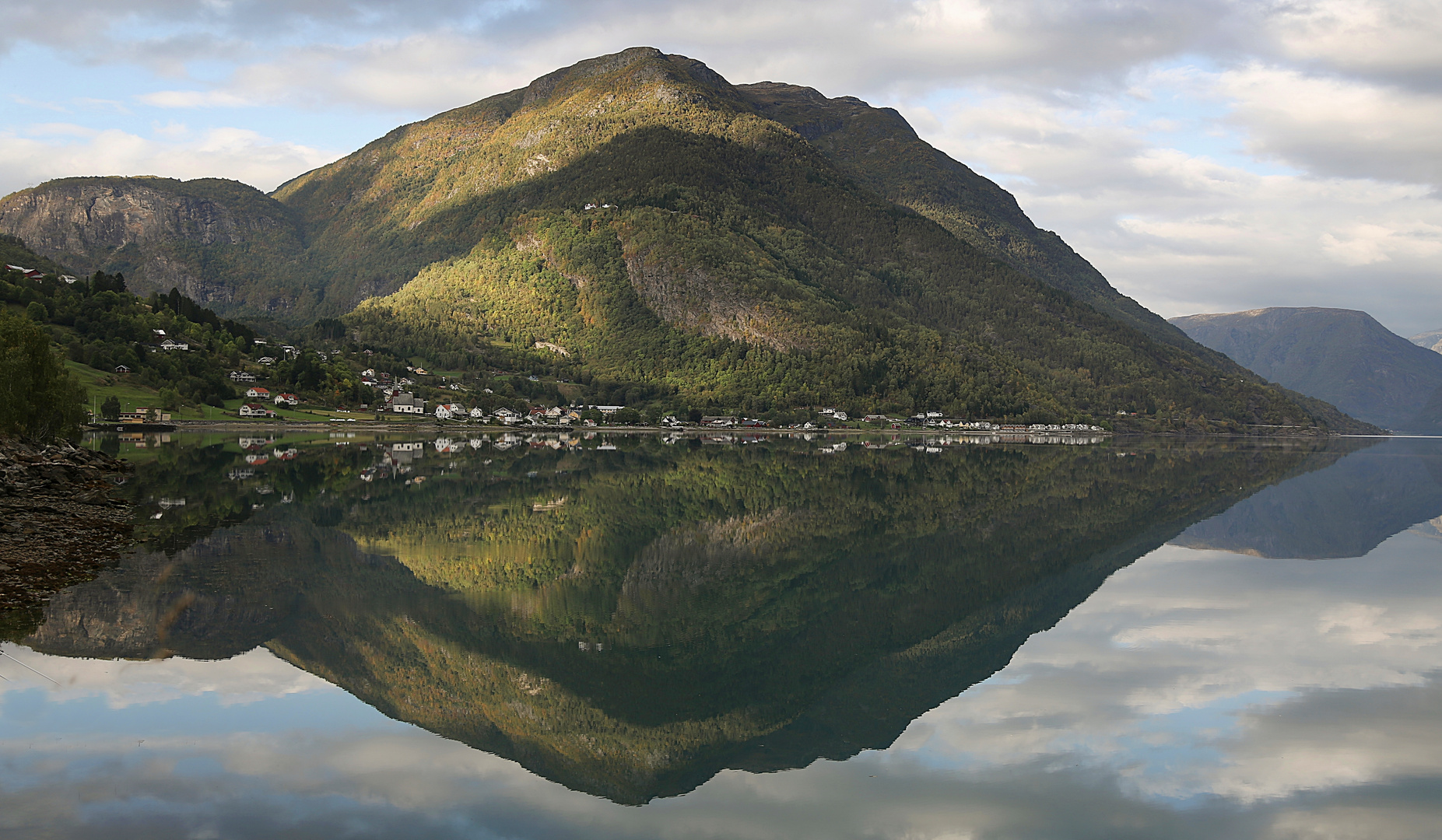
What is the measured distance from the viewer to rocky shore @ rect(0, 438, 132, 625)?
18.6 meters

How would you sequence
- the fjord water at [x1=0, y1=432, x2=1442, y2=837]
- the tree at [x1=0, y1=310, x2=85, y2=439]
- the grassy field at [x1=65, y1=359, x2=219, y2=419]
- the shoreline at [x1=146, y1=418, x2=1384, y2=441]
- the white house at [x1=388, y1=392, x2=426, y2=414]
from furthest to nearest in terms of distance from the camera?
the white house at [x1=388, y1=392, x2=426, y2=414] < the shoreline at [x1=146, y1=418, x2=1384, y2=441] < the grassy field at [x1=65, y1=359, x2=219, y2=419] < the tree at [x1=0, y1=310, x2=85, y2=439] < the fjord water at [x1=0, y1=432, x2=1442, y2=837]

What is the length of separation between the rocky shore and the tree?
2.41 metres

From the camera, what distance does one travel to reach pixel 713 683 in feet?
48.2

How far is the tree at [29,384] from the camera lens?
4053 centimetres

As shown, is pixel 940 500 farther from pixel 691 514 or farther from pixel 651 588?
pixel 651 588

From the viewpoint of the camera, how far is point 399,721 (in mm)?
12602

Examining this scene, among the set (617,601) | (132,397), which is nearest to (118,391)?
(132,397)

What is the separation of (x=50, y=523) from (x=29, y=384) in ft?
71.3

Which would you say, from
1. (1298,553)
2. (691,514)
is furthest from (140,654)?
(1298,553)

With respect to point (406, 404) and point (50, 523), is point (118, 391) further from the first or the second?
point (50, 523)

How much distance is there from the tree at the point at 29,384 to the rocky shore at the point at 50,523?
7.90 ft

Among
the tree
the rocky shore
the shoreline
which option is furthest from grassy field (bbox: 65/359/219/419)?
the rocky shore

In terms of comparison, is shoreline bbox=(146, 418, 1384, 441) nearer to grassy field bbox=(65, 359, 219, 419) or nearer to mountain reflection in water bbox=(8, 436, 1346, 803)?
grassy field bbox=(65, 359, 219, 419)

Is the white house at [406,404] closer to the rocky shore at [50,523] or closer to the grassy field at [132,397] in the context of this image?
the grassy field at [132,397]
